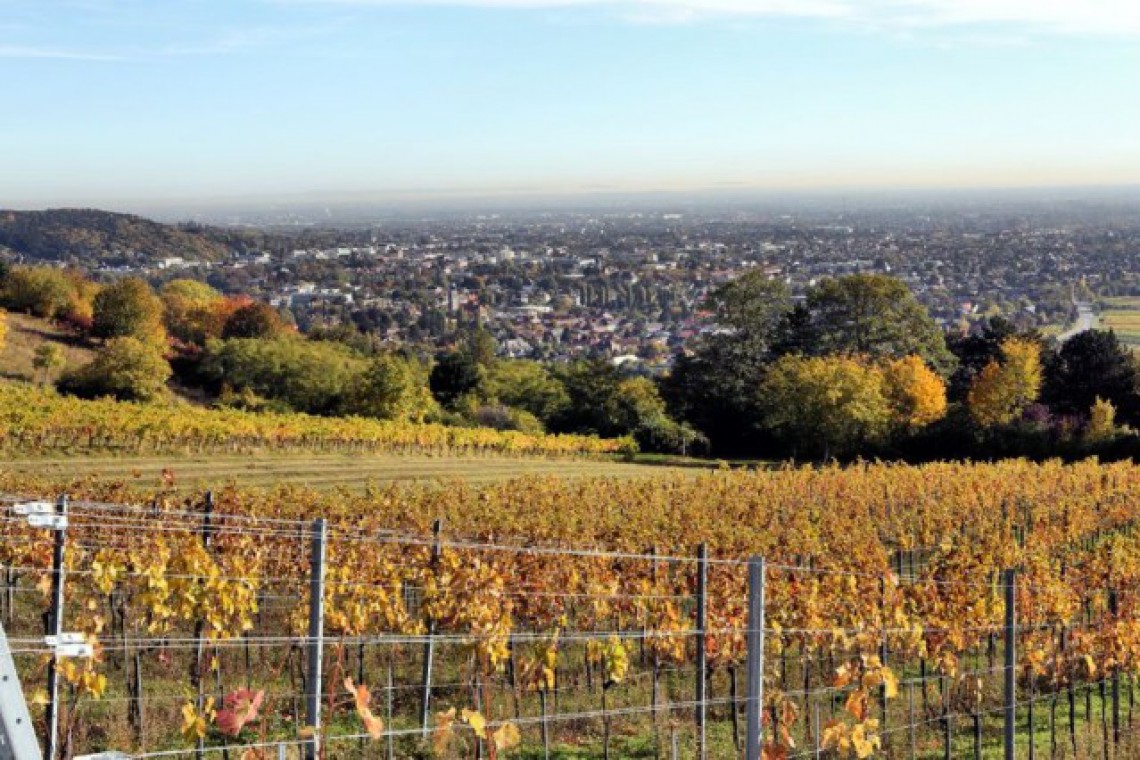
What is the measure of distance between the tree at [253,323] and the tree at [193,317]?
0.67 metres

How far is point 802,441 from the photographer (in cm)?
3916

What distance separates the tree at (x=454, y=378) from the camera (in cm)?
4703

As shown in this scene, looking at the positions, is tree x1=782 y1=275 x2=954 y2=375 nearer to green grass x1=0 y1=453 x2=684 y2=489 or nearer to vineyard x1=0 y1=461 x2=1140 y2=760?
green grass x1=0 y1=453 x2=684 y2=489

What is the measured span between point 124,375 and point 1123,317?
3254 inches

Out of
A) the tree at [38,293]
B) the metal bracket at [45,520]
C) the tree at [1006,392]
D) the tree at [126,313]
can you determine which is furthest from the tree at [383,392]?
the metal bracket at [45,520]

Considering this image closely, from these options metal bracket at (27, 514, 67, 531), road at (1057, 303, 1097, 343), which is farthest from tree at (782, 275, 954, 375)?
metal bracket at (27, 514, 67, 531)

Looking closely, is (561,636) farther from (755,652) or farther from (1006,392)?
(1006,392)

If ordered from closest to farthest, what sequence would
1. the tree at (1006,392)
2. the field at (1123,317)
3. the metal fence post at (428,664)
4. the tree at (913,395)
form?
the metal fence post at (428,664), the tree at (1006,392), the tree at (913,395), the field at (1123,317)

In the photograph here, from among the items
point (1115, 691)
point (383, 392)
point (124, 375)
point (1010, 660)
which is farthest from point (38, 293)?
point (1010, 660)

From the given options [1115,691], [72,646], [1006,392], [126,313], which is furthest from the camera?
[126,313]

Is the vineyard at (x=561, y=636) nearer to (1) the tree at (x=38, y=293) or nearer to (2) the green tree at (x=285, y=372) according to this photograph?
(2) the green tree at (x=285, y=372)

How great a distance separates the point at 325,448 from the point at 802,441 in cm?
1566

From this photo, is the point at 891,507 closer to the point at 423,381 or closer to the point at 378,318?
the point at 423,381

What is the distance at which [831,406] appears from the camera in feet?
123
